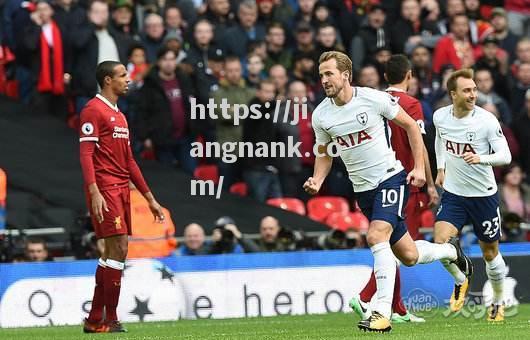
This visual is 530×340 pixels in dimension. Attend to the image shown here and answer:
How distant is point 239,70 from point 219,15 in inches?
86.6

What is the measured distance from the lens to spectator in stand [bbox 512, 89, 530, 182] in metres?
20.8

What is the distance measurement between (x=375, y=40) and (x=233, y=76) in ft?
10.4

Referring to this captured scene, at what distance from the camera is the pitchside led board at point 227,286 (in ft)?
52.3

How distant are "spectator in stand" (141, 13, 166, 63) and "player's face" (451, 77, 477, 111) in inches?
280

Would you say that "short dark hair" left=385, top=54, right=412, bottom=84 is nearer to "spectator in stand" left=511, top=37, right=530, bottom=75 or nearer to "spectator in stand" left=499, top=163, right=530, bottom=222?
"spectator in stand" left=499, top=163, right=530, bottom=222

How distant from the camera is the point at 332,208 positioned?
20.0 m

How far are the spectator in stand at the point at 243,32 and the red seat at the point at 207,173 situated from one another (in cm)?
201

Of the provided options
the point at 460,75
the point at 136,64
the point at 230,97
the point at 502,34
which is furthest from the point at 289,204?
the point at 460,75

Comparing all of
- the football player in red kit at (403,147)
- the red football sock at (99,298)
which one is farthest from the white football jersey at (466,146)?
the red football sock at (99,298)

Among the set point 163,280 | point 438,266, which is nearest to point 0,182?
point 163,280

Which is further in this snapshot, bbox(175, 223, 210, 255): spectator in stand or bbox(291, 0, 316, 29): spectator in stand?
bbox(291, 0, 316, 29): spectator in stand

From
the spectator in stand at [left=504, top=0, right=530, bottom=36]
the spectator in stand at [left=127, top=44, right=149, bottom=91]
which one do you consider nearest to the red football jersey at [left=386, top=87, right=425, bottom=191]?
the spectator in stand at [left=127, top=44, right=149, bottom=91]

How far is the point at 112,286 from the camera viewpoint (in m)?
13.3

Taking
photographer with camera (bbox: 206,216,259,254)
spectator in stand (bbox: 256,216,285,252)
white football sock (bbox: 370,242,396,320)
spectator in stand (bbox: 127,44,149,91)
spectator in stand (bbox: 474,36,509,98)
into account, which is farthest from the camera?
spectator in stand (bbox: 474,36,509,98)
